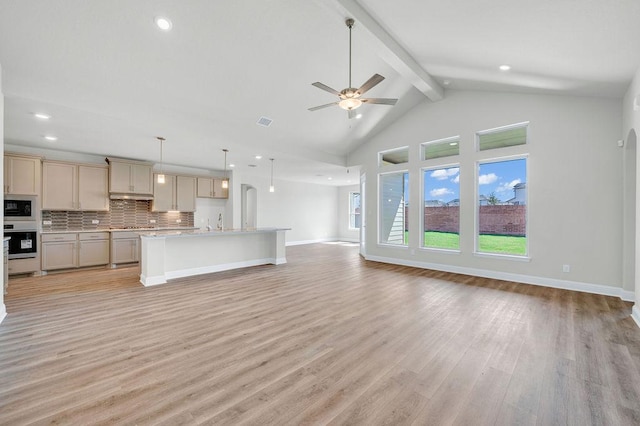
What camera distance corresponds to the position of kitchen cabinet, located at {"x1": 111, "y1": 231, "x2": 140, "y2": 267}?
6262mm

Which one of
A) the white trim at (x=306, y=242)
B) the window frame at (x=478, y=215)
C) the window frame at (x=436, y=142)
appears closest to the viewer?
the window frame at (x=478, y=215)

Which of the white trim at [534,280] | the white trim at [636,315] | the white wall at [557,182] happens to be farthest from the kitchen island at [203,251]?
the white trim at [636,315]

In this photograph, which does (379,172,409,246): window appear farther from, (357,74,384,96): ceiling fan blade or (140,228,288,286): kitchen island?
(357,74,384,96): ceiling fan blade

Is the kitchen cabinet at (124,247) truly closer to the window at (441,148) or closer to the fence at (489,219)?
the fence at (489,219)

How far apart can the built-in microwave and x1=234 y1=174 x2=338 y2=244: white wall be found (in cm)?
515

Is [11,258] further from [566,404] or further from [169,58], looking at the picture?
[566,404]

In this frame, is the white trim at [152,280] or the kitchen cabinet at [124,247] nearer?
the white trim at [152,280]

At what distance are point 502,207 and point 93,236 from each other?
336 inches

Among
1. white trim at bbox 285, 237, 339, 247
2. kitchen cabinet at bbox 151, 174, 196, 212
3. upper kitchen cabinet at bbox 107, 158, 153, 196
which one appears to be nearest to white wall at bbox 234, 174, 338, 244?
white trim at bbox 285, 237, 339, 247

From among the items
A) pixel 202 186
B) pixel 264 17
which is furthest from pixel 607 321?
pixel 202 186

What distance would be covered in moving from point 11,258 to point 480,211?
8979 millimetres

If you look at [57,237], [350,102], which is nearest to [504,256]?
[350,102]

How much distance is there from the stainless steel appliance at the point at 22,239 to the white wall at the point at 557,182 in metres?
8.21

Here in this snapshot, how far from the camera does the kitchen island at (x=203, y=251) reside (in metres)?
4.83
